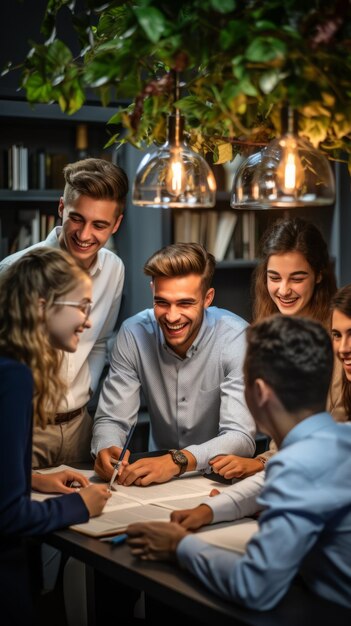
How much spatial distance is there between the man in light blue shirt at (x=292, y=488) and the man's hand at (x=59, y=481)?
59 cm

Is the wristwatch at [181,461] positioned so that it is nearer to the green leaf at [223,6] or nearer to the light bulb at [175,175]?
the light bulb at [175,175]

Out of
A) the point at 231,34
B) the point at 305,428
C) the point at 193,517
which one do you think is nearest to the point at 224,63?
the point at 231,34

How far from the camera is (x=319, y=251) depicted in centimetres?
316

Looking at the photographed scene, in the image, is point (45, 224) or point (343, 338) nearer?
point (343, 338)

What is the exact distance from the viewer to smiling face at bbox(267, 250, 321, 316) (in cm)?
306

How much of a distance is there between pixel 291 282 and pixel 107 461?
0.97 metres

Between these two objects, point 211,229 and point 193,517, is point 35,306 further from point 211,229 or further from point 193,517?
point 211,229

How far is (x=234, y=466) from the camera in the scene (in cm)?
249

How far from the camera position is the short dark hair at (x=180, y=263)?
2842mm

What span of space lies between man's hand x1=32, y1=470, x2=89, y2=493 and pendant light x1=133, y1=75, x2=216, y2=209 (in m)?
0.81

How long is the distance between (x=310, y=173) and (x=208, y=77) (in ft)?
1.03

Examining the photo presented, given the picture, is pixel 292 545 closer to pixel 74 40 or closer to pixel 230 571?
pixel 230 571

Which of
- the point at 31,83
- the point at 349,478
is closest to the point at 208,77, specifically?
the point at 31,83

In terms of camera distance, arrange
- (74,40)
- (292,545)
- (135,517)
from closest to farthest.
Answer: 1. (292,545)
2. (135,517)
3. (74,40)
